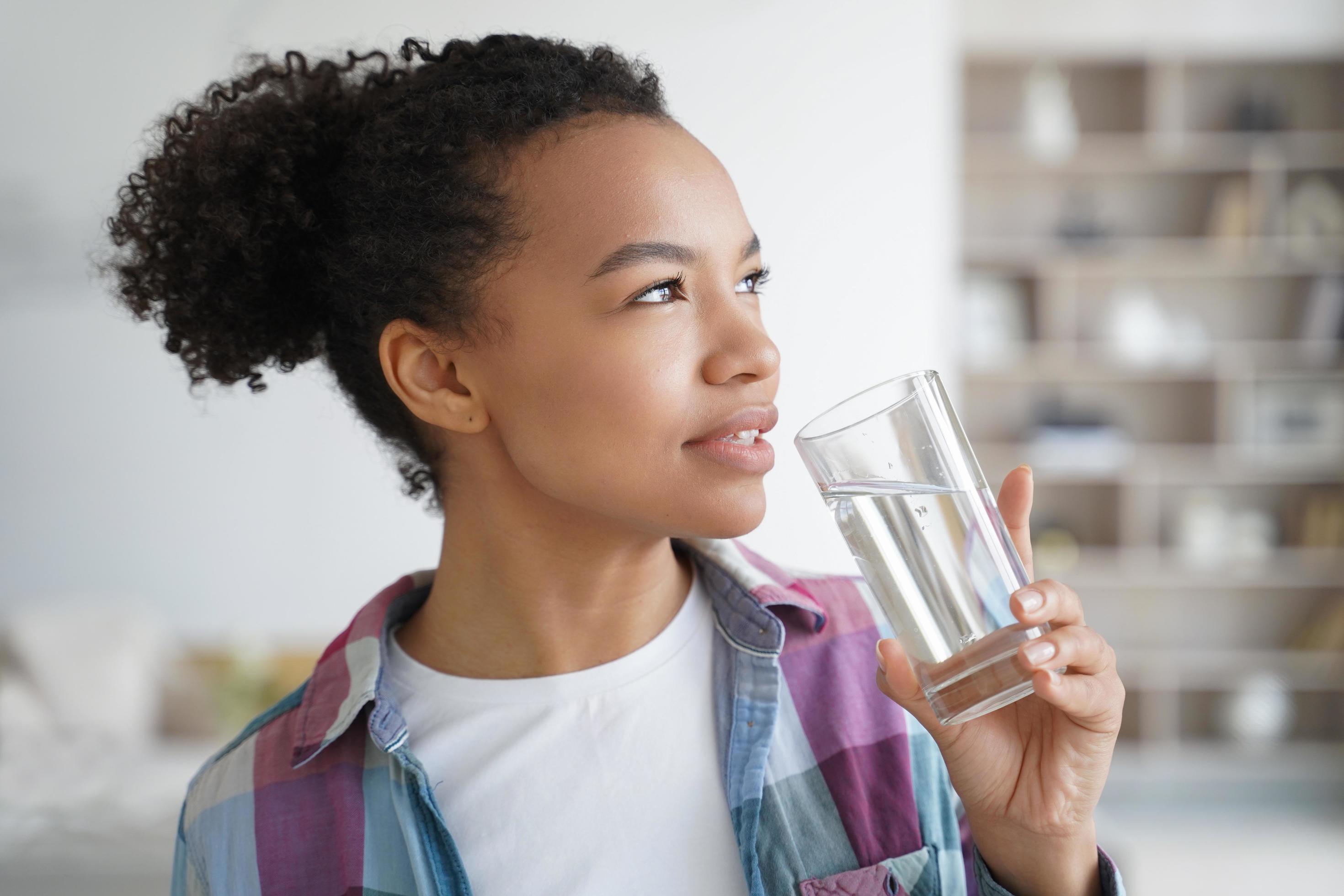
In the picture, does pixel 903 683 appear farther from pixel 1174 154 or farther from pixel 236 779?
pixel 1174 154

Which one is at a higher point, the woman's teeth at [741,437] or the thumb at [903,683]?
the woman's teeth at [741,437]

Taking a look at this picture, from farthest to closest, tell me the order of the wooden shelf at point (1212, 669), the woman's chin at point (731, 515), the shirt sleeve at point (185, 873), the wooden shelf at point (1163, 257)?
the wooden shelf at point (1212, 669), the wooden shelf at point (1163, 257), the shirt sleeve at point (185, 873), the woman's chin at point (731, 515)

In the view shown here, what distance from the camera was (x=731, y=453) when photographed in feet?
2.98

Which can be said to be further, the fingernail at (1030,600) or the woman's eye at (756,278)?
the woman's eye at (756,278)

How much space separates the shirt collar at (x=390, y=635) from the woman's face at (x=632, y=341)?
14cm

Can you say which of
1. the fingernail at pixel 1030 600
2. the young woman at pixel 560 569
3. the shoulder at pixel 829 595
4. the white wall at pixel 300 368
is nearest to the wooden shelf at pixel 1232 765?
the white wall at pixel 300 368

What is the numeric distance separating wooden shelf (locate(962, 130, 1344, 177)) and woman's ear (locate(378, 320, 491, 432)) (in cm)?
390

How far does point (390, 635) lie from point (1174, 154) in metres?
4.27

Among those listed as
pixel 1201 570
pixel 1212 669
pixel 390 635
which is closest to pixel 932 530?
pixel 390 635

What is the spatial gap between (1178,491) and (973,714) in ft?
14.2

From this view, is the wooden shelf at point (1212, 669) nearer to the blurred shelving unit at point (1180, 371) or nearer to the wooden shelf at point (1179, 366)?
the blurred shelving unit at point (1180, 371)

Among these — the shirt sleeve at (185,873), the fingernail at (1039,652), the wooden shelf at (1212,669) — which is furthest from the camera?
the wooden shelf at (1212,669)

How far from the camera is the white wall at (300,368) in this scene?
10.7 ft

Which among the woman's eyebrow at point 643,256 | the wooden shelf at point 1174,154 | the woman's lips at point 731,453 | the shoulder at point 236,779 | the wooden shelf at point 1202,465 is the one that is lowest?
the wooden shelf at point 1202,465
